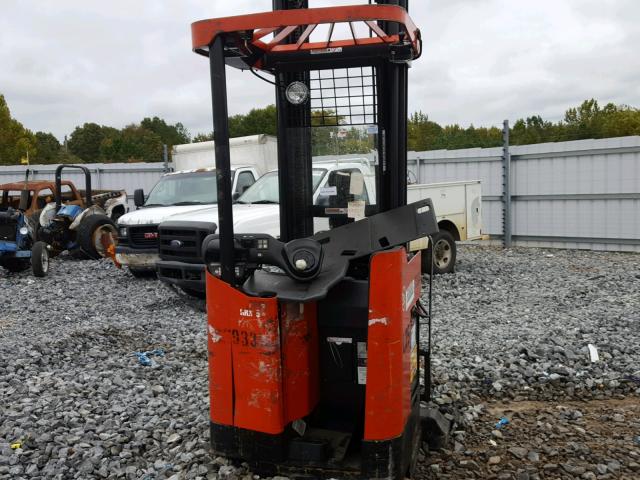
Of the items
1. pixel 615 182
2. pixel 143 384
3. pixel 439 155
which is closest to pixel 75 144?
pixel 439 155

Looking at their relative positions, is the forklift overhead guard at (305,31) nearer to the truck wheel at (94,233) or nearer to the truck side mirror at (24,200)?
the truck wheel at (94,233)

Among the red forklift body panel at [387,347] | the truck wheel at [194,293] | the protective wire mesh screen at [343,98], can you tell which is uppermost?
the protective wire mesh screen at [343,98]

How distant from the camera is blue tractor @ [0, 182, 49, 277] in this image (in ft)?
40.9

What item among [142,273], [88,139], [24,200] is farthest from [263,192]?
[88,139]

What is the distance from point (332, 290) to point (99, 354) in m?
3.87

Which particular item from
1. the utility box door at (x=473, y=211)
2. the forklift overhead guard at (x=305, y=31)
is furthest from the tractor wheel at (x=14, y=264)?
the forklift overhead guard at (x=305, y=31)

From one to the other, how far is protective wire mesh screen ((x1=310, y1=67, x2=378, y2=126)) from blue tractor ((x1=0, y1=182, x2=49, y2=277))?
10.1 meters

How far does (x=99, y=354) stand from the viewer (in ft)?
22.0

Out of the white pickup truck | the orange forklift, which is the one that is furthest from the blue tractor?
the orange forklift

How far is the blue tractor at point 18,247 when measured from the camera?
12.5m

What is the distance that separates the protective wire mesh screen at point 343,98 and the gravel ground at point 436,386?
2.26 metres

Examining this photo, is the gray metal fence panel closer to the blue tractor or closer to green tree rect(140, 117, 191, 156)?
the blue tractor

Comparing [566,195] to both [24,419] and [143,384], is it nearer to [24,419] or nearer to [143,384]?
[143,384]

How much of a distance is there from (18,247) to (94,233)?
1.86m
